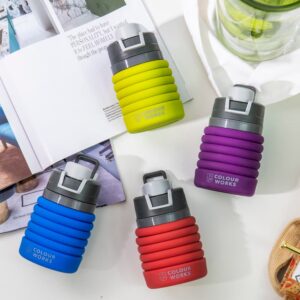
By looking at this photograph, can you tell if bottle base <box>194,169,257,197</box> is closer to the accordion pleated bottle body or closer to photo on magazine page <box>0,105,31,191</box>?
the accordion pleated bottle body

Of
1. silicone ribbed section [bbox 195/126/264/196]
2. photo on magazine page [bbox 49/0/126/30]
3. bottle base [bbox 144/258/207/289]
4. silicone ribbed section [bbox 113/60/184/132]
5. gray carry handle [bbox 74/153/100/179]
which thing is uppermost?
→ photo on magazine page [bbox 49/0/126/30]

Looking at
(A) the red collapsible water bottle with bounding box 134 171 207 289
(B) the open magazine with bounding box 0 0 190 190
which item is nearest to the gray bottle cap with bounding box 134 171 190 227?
(A) the red collapsible water bottle with bounding box 134 171 207 289

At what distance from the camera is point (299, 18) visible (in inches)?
21.3

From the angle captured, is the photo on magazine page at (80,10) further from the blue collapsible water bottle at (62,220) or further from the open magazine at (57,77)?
the blue collapsible water bottle at (62,220)

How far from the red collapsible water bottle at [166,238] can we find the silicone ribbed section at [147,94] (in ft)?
0.24

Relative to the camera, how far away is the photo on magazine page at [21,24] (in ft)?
1.97

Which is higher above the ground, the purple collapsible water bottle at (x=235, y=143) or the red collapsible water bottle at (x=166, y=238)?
the purple collapsible water bottle at (x=235, y=143)

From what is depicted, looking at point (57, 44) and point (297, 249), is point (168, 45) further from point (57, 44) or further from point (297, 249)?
point (297, 249)

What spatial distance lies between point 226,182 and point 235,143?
0.05 meters

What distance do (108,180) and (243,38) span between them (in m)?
0.24

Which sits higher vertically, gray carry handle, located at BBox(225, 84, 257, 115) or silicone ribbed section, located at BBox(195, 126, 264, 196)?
gray carry handle, located at BBox(225, 84, 257, 115)

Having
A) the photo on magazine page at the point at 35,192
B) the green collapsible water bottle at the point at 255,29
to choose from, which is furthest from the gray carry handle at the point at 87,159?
the green collapsible water bottle at the point at 255,29

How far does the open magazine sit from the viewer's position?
0.59m

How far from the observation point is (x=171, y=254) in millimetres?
516
